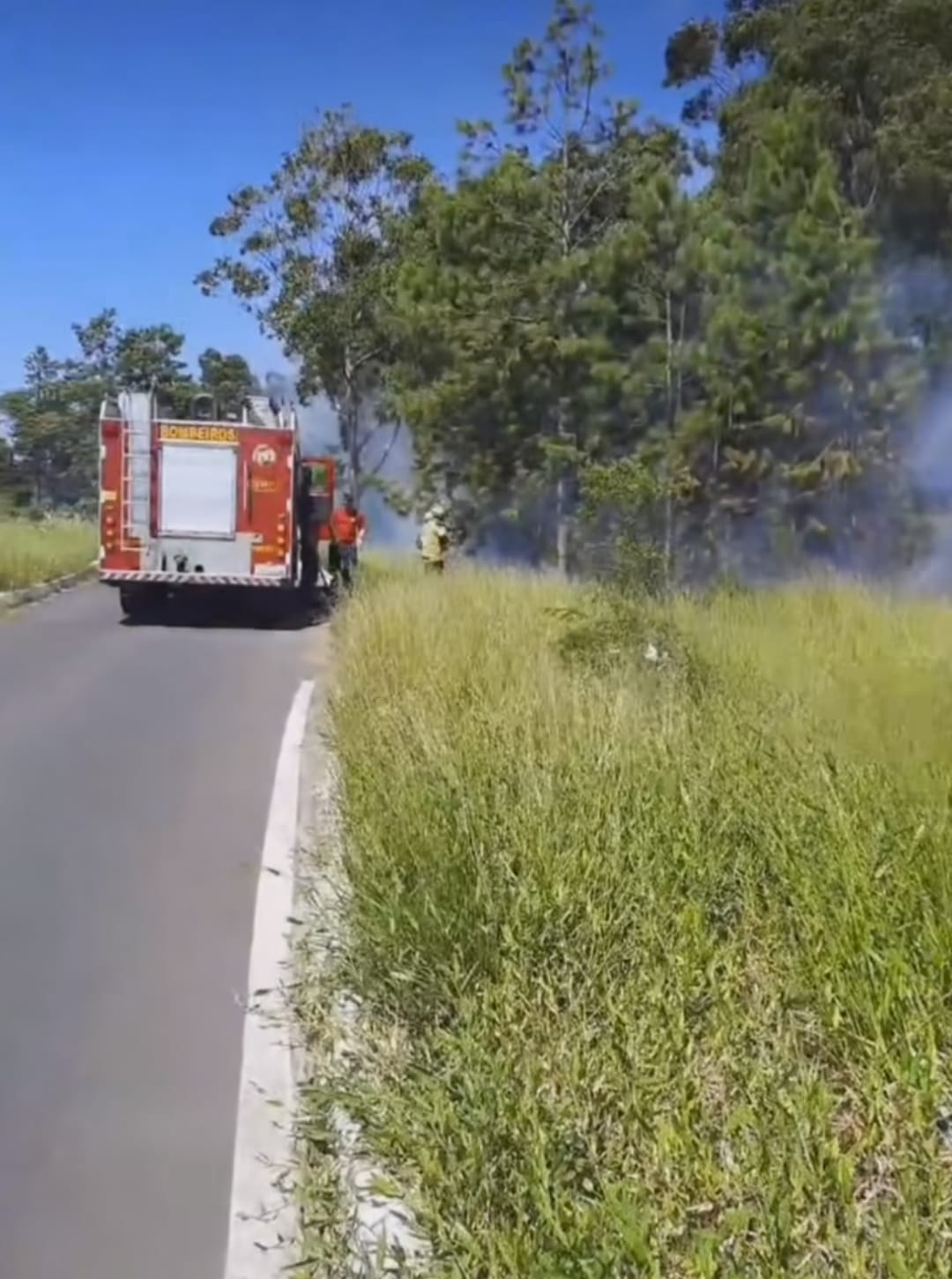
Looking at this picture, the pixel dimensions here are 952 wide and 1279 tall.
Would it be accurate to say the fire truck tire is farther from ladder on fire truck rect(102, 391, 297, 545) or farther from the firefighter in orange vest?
the firefighter in orange vest

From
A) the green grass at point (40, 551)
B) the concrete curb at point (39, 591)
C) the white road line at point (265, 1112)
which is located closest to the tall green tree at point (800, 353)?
the concrete curb at point (39, 591)

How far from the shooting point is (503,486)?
28.3 m

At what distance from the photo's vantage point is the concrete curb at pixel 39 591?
21816mm

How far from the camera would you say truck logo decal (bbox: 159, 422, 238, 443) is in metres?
19.3

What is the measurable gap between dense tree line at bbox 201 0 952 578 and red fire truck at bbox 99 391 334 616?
414cm

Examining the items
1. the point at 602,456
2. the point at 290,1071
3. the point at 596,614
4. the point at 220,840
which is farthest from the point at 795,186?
the point at 290,1071

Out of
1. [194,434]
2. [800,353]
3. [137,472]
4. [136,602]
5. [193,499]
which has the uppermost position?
[800,353]

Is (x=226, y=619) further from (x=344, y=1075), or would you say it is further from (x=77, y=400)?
(x=77, y=400)

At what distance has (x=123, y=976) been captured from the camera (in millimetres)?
5289

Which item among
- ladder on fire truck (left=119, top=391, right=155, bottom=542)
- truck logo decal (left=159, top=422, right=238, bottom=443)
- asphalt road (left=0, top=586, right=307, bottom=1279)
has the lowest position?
asphalt road (left=0, top=586, right=307, bottom=1279)

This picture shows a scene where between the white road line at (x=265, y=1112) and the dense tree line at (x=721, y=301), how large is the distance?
Result: 1439 cm

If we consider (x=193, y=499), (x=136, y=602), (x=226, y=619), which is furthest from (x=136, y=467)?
(x=226, y=619)

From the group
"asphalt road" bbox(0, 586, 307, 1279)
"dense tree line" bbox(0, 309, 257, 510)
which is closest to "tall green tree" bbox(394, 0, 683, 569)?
"asphalt road" bbox(0, 586, 307, 1279)

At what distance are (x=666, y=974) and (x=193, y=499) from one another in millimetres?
16116
